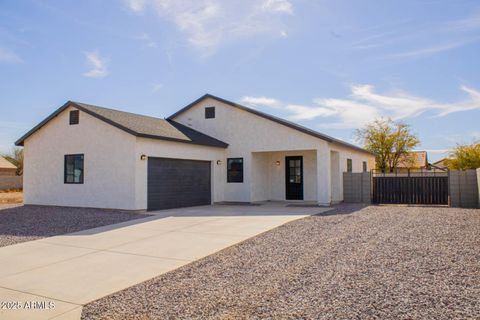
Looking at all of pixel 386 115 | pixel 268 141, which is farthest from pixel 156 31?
pixel 386 115

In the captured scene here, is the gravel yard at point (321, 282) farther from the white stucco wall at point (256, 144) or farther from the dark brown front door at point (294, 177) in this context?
the dark brown front door at point (294, 177)

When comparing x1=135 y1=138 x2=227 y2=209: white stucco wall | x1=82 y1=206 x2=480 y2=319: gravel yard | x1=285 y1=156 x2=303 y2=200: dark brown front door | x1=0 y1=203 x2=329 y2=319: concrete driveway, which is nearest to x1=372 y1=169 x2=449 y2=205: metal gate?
x1=285 y1=156 x2=303 y2=200: dark brown front door

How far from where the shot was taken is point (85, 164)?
14.8 m

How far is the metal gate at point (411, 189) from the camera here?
52.2 ft

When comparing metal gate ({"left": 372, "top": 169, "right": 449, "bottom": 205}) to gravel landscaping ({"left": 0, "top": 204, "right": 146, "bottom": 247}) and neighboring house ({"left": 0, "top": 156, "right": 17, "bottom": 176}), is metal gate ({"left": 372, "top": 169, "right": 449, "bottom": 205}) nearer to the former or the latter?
gravel landscaping ({"left": 0, "top": 204, "right": 146, "bottom": 247})

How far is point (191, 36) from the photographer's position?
551 inches

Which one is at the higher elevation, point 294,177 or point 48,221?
point 294,177

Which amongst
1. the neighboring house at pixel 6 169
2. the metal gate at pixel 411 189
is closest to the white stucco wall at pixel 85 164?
the metal gate at pixel 411 189

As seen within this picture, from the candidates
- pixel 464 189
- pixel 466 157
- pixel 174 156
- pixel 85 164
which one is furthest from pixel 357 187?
pixel 466 157

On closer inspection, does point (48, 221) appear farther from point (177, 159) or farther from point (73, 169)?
point (177, 159)

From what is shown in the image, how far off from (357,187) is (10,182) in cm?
3012

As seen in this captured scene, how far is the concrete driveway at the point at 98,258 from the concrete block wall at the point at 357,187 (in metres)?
7.55

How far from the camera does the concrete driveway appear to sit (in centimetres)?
455

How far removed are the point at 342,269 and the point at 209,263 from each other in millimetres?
2176
